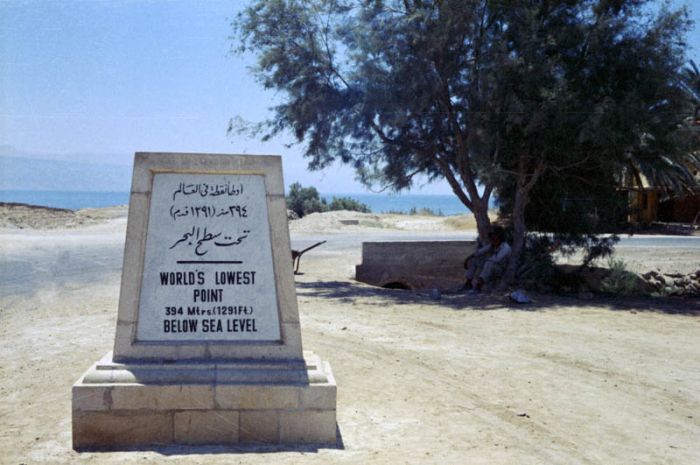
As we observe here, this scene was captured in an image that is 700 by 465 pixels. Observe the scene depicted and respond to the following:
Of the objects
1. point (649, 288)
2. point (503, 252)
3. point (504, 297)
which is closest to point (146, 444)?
A: point (504, 297)

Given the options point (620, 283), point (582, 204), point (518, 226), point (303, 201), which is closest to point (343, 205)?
point (303, 201)

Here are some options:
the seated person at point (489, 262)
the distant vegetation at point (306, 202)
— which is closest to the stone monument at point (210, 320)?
the seated person at point (489, 262)

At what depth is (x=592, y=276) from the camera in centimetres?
1516

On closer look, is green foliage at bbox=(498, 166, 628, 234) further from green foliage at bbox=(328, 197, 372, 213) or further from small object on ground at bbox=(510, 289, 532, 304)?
Answer: green foliage at bbox=(328, 197, 372, 213)

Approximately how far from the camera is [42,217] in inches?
1377

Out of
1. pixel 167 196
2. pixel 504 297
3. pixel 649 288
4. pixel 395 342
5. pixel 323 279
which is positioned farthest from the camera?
pixel 323 279

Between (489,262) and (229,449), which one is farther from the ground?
(489,262)

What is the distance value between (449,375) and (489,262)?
24.6 ft

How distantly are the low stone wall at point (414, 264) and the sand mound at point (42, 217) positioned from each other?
19.6 meters

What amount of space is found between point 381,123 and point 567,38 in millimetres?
→ 4050

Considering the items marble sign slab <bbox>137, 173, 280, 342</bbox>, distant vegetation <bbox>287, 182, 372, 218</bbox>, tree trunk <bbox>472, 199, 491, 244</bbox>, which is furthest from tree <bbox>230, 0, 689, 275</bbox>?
distant vegetation <bbox>287, 182, 372, 218</bbox>

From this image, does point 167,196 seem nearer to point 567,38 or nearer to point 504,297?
point 504,297

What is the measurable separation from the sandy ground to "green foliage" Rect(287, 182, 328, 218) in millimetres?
31235

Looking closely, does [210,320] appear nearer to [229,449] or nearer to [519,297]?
[229,449]
